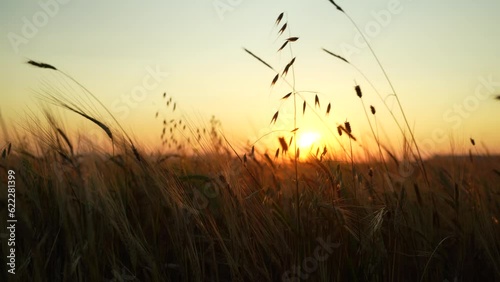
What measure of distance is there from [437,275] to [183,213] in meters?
0.83

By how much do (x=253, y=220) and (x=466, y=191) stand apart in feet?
2.88

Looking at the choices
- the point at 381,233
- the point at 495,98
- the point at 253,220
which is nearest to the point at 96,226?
the point at 253,220

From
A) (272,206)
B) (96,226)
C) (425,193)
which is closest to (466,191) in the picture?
(425,193)

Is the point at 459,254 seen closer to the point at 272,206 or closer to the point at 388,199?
the point at 388,199

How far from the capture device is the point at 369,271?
141 cm

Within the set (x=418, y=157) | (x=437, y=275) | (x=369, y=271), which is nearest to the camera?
(x=369, y=271)

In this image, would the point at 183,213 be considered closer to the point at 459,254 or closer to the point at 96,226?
the point at 96,226

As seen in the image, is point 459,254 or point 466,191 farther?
point 466,191

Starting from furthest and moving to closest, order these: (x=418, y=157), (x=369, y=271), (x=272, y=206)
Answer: (x=418, y=157) → (x=272, y=206) → (x=369, y=271)

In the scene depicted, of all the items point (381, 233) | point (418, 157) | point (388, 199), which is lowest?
point (381, 233)

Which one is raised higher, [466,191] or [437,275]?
[466,191]

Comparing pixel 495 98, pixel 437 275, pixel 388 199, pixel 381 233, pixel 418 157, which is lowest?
pixel 437 275

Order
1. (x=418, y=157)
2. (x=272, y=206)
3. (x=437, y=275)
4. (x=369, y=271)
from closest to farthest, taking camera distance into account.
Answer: (x=369, y=271)
(x=437, y=275)
(x=272, y=206)
(x=418, y=157)

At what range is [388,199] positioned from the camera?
1610 millimetres
